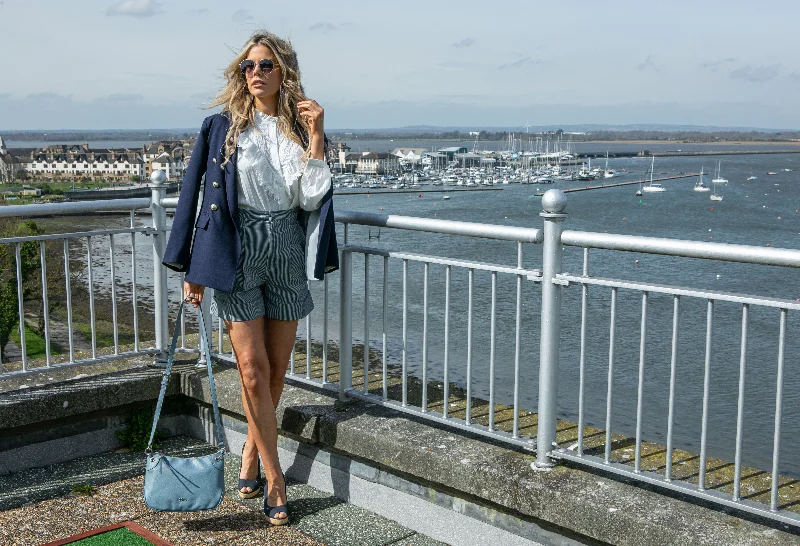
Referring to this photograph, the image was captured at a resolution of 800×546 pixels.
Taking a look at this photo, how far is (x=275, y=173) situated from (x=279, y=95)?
35 centimetres

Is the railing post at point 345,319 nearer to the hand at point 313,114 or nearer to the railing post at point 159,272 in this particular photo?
the hand at point 313,114

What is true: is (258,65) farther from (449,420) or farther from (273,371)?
(449,420)

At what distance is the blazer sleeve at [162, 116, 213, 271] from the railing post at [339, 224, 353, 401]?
810 millimetres

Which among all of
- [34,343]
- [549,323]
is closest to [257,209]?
[549,323]

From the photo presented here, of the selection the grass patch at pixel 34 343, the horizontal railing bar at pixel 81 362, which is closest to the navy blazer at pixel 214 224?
the horizontal railing bar at pixel 81 362

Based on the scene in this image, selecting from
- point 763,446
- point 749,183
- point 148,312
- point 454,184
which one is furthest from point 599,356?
point 749,183

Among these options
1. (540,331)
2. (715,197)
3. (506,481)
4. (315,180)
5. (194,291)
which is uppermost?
(315,180)

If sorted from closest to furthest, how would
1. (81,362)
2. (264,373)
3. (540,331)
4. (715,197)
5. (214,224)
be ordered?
(214,224) → (264,373) → (540,331) → (81,362) → (715,197)

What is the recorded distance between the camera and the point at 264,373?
12.9 ft

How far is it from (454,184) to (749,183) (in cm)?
3659

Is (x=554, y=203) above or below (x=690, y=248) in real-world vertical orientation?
above

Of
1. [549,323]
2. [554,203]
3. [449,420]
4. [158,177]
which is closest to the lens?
[554,203]

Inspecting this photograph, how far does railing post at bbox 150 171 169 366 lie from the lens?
511 cm

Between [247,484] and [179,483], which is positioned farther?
[247,484]
